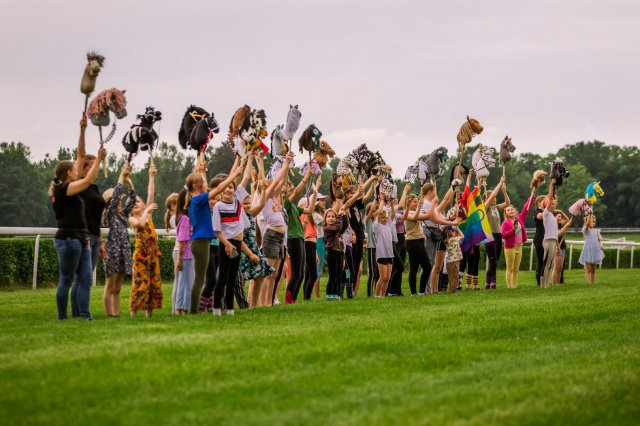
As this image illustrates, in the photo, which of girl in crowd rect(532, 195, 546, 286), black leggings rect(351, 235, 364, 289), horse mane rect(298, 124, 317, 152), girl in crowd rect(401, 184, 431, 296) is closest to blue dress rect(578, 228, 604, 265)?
girl in crowd rect(532, 195, 546, 286)

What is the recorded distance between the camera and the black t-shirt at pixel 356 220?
57.4ft

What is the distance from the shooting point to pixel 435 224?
19047 mm

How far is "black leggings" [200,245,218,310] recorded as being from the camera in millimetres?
13516

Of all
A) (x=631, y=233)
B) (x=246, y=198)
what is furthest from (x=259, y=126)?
(x=631, y=233)

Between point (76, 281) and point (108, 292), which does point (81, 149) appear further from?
point (108, 292)

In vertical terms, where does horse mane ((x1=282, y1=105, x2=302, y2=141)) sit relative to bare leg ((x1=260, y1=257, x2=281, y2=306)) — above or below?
above

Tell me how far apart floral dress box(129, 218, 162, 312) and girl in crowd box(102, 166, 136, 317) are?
0.64 ft

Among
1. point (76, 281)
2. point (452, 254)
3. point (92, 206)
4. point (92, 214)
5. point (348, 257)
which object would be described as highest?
point (92, 206)

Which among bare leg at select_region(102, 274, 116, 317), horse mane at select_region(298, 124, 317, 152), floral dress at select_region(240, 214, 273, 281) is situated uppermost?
horse mane at select_region(298, 124, 317, 152)

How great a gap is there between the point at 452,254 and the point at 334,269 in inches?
130

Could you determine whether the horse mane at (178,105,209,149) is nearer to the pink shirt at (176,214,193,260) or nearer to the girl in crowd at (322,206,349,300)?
the pink shirt at (176,214,193,260)

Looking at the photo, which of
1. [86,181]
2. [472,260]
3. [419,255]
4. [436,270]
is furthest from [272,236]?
[472,260]

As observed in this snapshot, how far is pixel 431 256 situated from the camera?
19578mm

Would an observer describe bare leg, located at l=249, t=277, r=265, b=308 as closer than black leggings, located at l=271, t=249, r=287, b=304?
Yes
